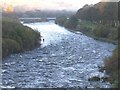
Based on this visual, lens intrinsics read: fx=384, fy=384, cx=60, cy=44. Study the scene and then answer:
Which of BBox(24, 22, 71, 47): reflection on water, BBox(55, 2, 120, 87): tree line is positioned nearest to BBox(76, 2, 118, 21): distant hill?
BBox(55, 2, 120, 87): tree line

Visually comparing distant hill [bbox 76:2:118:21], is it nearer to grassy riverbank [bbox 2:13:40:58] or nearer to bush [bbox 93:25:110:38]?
bush [bbox 93:25:110:38]

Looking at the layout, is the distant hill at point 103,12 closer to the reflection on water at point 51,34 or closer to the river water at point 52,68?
the reflection on water at point 51,34

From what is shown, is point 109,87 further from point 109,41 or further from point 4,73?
point 109,41

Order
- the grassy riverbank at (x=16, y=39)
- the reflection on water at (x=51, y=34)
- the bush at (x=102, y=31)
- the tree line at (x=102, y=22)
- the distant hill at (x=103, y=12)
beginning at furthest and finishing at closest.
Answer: the distant hill at (x=103, y=12), the bush at (x=102, y=31), the tree line at (x=102, y=22), the reflection on water at (x=51, y=34), the grassy riverbank at (x=16, y=39)

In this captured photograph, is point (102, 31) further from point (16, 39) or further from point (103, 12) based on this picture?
point (16, 39)

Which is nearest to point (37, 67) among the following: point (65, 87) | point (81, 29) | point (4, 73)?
point (4, 73)

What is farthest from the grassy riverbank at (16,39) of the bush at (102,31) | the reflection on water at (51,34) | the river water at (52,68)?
the bush at (102,31)

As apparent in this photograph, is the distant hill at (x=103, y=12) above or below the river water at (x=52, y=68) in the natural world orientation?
above

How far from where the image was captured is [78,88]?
68.0 feet

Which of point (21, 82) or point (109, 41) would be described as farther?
point (109, 41)

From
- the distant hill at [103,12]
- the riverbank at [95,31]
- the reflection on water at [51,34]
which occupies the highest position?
the distant hill at [103,12]

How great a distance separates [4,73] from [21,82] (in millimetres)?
3251

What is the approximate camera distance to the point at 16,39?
39.4 m

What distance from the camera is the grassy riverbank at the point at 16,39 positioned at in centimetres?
3554
